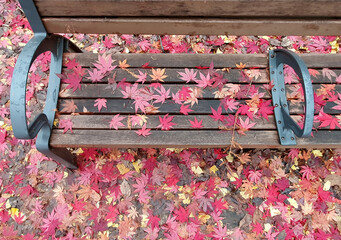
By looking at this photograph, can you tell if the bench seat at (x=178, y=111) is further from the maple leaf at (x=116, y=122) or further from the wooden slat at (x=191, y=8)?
the wooden slat at (x=191, y=8)

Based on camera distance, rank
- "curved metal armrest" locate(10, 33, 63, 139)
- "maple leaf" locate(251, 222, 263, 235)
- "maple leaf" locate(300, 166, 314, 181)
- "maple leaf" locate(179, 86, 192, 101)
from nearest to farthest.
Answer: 1. "curved metal armrest" locate(10, 33, 63, 139)
2. "maple leaf" locate(179, 86, 192, 101)
3. "maple leaf" locate(251, 222, 263, 235)
4. "maple leaf" locate(300, 166, 314, 181)

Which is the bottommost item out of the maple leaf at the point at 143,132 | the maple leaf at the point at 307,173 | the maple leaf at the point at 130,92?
the maple leaf at the point at 307,173

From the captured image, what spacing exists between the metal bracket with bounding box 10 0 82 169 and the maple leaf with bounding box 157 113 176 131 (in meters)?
0.65

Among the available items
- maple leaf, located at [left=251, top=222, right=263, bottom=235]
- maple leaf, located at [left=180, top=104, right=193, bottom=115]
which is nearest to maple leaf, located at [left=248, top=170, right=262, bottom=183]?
maple leaf, located at [left=251, top=222, right=263, bottom=235]

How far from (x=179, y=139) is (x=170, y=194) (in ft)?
2.57

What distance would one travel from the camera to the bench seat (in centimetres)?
150

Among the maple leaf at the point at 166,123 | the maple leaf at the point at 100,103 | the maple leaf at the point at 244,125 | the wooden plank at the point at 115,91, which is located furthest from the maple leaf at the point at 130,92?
the maple leaf at the point at 244,125

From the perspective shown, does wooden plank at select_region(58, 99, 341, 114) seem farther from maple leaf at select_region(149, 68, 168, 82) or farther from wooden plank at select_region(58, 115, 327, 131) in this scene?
maple leaf at select_region(149, 68, 168, 82)

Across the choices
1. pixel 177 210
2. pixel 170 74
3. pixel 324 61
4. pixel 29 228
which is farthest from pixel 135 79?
pixel 29 228

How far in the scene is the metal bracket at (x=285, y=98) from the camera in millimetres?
1310

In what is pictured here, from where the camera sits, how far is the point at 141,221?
6.64 ft

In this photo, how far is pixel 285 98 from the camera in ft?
5.26

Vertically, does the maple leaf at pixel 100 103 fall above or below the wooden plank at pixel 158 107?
above

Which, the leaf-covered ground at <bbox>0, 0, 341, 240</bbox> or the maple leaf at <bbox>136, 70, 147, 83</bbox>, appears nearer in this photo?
the maple leaf at <bbox>136, 70, 147, 83</bbox>
